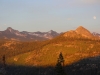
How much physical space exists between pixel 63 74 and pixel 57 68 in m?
1.90

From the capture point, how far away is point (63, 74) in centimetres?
5281

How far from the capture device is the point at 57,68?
174ft
